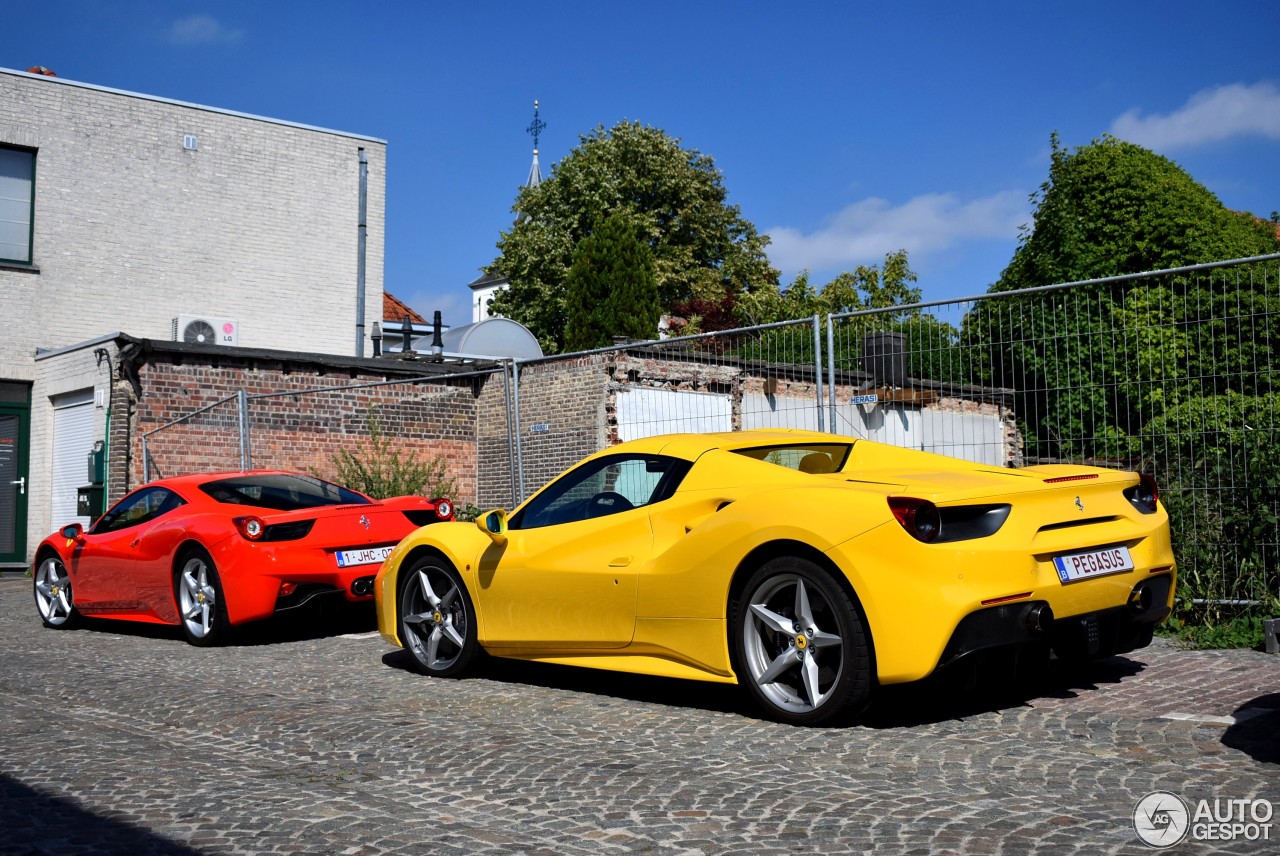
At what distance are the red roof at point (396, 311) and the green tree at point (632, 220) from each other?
5.61 meters

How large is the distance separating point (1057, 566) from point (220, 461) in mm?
14360

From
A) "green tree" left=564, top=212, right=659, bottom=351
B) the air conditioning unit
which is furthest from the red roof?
the air conditioning unit

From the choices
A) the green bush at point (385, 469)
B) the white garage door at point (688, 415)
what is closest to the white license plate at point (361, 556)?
the white garage door at point (688, 415)

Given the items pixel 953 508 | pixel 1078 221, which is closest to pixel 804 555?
pixel 953 508

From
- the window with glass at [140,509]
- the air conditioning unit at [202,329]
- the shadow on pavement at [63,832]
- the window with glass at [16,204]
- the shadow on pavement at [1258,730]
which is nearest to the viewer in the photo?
the shadow on pavement at [63,832]

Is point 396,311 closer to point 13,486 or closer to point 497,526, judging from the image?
point 13,486

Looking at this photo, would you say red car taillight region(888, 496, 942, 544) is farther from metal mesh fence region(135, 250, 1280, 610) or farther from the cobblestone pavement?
metal mesh fence region(135, 250, 1280, 610)

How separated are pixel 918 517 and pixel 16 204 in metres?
21.2

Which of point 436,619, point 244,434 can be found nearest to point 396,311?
point 244,434

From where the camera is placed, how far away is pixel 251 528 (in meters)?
8.70

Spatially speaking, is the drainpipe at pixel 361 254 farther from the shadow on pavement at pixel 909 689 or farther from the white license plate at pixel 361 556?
the shadow on pavement at pixel 909 689

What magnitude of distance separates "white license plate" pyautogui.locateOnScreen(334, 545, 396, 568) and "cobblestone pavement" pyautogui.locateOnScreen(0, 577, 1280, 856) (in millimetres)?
1690

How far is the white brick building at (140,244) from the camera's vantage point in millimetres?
20484

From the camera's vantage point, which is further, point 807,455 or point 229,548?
point 229,548
